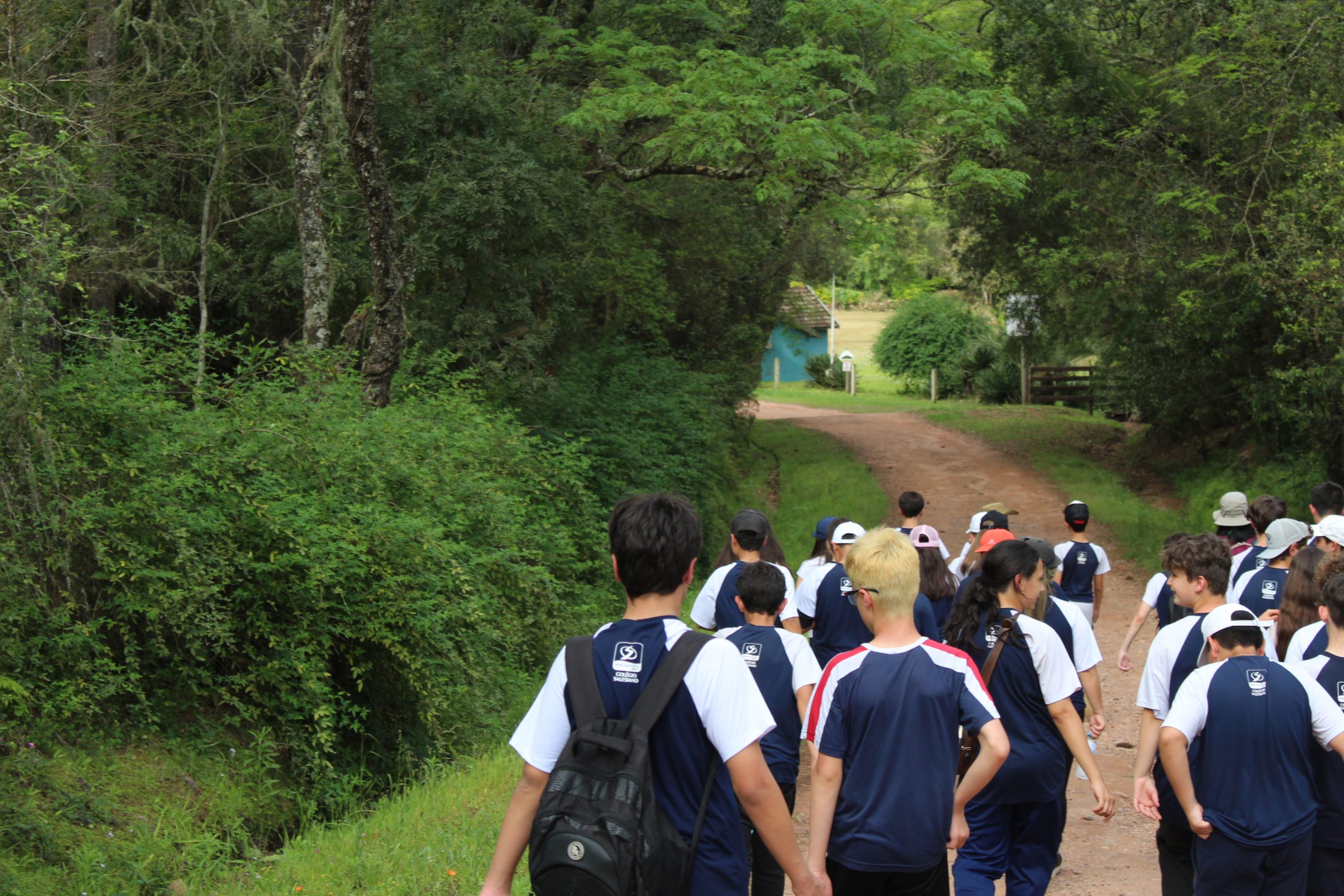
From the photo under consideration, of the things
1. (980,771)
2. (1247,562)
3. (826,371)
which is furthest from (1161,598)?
(826,371)

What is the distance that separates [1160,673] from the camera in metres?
4.86

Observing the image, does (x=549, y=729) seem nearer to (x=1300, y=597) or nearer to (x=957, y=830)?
(x=957, y=830)

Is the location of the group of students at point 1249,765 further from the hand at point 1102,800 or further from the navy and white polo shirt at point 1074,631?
the navy and white polo shirt at point 1074,631

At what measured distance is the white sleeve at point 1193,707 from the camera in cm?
426

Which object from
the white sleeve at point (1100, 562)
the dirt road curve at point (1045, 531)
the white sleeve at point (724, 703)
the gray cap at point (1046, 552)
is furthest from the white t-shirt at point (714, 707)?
the white sleeve at point (1100, 562)

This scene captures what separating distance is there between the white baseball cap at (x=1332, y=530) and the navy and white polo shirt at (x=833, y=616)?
2.49 meters

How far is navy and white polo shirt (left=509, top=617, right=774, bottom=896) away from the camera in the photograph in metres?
3.04

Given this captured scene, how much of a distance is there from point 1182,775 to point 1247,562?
4.09m

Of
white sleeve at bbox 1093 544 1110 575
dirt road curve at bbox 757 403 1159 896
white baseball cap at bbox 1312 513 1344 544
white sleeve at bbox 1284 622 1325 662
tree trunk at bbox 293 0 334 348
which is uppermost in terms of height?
tree trunk at bbox 293 0 334 348

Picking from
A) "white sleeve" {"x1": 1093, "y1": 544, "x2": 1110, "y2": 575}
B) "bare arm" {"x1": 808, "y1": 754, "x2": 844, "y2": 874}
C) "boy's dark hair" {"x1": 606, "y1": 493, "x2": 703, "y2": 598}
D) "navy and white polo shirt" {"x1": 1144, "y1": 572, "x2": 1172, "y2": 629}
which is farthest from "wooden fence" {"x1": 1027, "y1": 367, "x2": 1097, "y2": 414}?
"boy's dark hair" {"x1": 606, "y1": 493, "x2": 703, "y2": 598}

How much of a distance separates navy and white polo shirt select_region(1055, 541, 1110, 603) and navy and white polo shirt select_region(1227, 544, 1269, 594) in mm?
1156

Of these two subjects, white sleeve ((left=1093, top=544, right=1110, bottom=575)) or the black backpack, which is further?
white sleeve ((left=1093, top=544, right=1110, bottom=575))

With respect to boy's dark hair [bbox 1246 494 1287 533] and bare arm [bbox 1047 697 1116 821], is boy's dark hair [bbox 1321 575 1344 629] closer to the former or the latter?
bare arm [bbox 1047 697 1116 821]

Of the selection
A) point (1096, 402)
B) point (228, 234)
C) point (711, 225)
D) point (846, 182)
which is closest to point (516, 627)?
point (228, 234)
